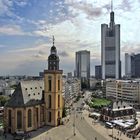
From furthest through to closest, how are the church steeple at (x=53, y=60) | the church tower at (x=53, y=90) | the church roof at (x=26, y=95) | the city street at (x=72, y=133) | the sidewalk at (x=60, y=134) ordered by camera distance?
the church steeple at (x=53, y=60), the church tower at (x=53, y=90), the church roof at (x=26, y=95), the city street at (x=72, y=133), the sidewalk at (x=60, y=134)

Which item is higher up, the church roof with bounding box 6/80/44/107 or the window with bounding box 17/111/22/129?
the church roof with bounding box 6/80/44/107

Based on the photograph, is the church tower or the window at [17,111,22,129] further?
the church tower

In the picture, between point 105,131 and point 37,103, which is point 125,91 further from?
point 37,103

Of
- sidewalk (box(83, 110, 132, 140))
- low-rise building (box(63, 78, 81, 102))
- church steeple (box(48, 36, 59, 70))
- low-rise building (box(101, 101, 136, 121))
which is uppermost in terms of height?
church steeple (box(48, 36, 59, 70))

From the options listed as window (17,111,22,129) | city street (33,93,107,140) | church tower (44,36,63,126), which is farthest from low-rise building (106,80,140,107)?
window (17,111,22,129)

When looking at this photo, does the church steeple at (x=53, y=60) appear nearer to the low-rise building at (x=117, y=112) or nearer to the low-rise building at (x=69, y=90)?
the low-rise building at (x=117, y=112)

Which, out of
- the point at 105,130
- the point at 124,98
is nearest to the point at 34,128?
the point at 105,130

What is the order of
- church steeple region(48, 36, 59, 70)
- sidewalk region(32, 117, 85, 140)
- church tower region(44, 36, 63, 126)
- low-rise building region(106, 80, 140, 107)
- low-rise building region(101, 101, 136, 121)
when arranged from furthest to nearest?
low-rise building region(106, 80, 140, 107) → low-rise building region(101, 101, 136, 121) → church steeple region(48, 36, 59, 70) → church tower region(44, 36, 63, 126) → sidewalk region(32, 117, 85, 140)

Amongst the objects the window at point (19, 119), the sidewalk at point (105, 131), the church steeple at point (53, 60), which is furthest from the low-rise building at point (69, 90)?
the window at point (19, 119)

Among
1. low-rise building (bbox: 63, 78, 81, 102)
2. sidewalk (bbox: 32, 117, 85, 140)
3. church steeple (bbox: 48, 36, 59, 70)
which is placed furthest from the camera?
low-rise building (bbox: 63, 78, 81, 102)

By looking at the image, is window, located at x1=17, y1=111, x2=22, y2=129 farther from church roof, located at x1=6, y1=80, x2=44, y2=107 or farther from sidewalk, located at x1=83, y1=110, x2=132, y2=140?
sidewalk, located at x1=83, y1=110, x2=132, y2=140
